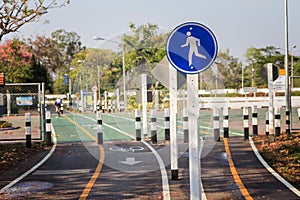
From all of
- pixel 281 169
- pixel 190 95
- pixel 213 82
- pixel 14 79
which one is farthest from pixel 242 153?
pixel 14 79

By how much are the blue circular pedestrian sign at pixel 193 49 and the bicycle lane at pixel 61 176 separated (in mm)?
3054

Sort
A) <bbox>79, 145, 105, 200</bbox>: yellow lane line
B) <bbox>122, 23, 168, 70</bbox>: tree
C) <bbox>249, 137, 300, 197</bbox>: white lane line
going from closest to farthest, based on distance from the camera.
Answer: <bbox>79, 145, 105, 200</bbox>: yellow lane line, <bbox>249, 137, 300, 197</bbox>: white lane line, <bbox>122, 23, 168, 70</bbox>: tree

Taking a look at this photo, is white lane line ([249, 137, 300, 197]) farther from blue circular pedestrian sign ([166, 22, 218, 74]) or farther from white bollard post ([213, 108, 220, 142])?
blue circular pedestrian sign ([166, 22, 218, 74])

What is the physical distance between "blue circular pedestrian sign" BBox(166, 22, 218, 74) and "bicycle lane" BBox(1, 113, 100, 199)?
305cm

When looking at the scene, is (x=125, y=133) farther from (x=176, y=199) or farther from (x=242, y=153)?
(x=176, y=199)

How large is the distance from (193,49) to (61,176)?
479 cm

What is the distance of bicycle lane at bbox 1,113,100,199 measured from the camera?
845 centimetres

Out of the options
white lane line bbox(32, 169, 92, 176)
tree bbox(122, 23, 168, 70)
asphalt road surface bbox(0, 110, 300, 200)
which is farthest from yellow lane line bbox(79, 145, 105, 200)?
tree bbox(122, 23, 168, 70)

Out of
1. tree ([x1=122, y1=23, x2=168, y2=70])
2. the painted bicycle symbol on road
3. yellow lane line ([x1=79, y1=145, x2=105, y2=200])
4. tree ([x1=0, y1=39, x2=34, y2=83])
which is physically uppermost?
tree ([x1=0, y1=39, x2=34, y2=83])

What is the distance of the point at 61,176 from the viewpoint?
10133 mm

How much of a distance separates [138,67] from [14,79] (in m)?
36.3

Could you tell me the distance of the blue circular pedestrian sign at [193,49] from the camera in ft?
21.7

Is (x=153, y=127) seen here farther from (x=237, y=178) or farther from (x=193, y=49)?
(x=193, y=49)

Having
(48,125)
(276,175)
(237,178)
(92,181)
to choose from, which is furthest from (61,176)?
(48,125)
